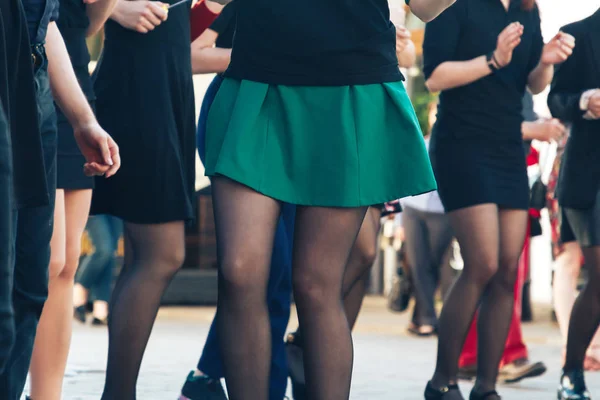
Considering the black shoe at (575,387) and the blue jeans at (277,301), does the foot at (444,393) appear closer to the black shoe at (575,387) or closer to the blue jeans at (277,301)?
the black shoe at (575,387)

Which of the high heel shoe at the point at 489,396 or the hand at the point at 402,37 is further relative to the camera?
the high heel shoe at the point at 489,396

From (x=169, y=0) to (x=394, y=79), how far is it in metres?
1.15

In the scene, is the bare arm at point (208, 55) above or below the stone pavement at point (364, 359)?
above

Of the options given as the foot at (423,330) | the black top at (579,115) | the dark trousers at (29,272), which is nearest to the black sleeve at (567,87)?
the black top at (579,115)

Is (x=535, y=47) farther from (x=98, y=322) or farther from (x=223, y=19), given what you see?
(x=98, y=322)

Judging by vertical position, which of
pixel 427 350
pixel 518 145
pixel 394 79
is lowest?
pixel 427 350

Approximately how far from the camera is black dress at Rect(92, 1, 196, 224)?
13.9ft

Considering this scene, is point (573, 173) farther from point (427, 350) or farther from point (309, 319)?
point (427, 350)

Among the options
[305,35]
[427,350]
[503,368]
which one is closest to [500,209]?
[503,368]

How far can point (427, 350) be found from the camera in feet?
27.1

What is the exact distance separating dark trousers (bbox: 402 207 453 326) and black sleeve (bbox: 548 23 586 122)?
13.7ft

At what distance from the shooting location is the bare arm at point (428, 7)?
3613 millimetres

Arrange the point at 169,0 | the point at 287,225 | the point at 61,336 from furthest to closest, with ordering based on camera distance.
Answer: the point at 287,225 < the point at 169,0 < the point at 61,336

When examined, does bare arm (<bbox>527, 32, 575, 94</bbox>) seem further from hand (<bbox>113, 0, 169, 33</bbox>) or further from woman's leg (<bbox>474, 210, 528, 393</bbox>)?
hand (<bbox>113, 0, 169, 33</bbox>)
